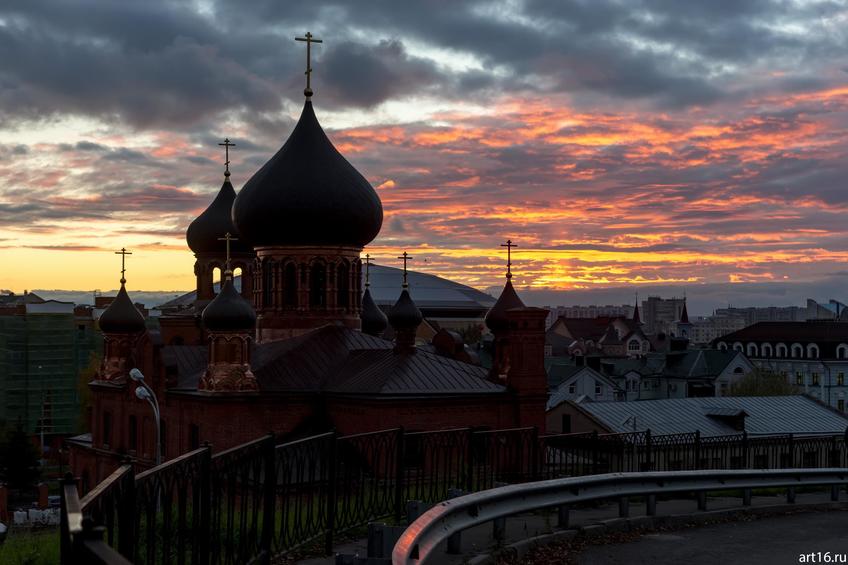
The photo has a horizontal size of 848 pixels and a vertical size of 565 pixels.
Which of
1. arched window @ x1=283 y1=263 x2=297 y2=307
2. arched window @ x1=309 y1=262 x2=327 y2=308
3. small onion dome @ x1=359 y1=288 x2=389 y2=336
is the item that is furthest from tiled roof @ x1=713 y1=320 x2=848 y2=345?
arched window @ x1=283 y1=263 x2=297 y2=307

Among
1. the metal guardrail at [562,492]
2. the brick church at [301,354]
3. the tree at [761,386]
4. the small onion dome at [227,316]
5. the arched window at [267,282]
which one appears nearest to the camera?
the metal guardrail at [562,492]

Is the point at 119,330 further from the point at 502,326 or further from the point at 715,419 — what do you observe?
the point at 715,419

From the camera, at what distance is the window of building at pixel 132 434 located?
108 ft

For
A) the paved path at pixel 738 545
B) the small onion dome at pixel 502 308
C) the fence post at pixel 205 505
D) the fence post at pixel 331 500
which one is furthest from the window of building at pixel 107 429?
the fence post at pixel 205 505

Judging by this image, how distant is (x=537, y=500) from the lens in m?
9.95

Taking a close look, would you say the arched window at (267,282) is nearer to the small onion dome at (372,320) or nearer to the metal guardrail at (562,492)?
the small onion dome at (372,320)

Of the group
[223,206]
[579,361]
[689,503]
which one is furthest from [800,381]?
[689,503]

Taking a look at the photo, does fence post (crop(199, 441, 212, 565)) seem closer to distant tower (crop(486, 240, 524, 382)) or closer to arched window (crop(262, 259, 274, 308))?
distant tower (crop(486, 240, 524, 382))

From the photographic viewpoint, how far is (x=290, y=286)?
1257 inches

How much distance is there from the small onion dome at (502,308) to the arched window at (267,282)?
23.7 ft

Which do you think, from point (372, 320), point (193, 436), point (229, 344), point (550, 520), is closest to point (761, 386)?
point (372, 320)

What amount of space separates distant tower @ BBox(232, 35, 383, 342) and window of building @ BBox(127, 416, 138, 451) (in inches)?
197

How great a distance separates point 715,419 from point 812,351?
48.3 m

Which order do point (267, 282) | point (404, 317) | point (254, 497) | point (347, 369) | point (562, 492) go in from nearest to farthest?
point (254, 497), point (562, 492), point (347, 369), point (267, 282), point (404, 317)
